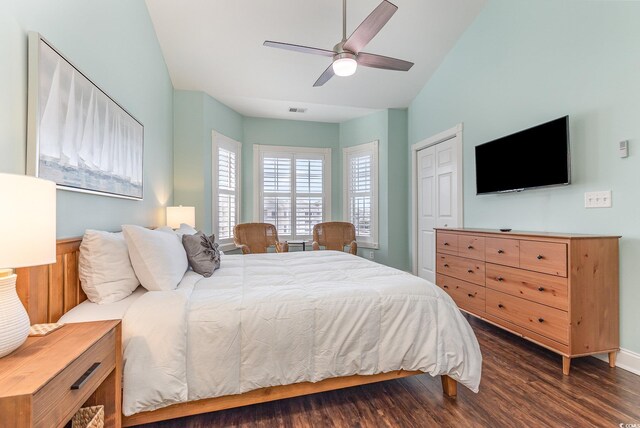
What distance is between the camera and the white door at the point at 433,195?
3893 millimetres

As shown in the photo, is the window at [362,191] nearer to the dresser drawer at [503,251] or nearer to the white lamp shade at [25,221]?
the dresser drawer at [503,251]

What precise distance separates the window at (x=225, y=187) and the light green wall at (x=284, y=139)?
206 mm

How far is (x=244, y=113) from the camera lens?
5.11m

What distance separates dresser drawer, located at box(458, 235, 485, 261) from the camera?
2750 millimetres

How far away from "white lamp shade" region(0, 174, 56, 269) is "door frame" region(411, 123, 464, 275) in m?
3.80

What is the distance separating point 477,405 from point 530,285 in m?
1.04

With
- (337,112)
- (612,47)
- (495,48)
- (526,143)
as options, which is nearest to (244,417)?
(526,143)

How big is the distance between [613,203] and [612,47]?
1.13 meters

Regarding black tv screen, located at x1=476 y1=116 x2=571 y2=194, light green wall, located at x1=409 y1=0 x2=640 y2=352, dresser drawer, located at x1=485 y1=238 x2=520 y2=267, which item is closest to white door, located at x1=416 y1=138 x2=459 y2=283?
light green wall, located at x1=409 y1=0 x2=640 y2=352

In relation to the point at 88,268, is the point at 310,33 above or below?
above

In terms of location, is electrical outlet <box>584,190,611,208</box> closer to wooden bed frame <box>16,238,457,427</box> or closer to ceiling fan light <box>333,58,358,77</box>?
wooden bed frame <box>16,238,457,427</box>

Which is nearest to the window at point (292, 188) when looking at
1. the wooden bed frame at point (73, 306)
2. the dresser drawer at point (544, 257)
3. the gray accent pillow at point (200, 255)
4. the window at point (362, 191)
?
the window at point (362, 191)

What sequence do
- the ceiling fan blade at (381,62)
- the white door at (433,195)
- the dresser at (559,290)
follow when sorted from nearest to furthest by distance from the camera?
1. the dresser at (559,290)
2. the ceiling fan blade at (381,62)
3. the white door at (433,195)

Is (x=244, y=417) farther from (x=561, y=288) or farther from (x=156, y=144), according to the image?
(x=156, y=144)
